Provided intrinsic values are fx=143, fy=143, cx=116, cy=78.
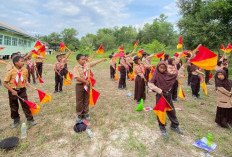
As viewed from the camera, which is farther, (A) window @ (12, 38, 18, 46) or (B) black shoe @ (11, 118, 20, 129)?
(A) window @ (12, 38, 18, 46)

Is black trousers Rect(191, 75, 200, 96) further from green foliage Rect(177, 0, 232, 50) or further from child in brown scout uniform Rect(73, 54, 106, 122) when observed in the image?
green foliage Rect(177, 0, 232, 50)

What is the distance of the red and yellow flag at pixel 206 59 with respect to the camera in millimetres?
3193

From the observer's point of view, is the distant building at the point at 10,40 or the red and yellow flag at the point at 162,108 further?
the distant building at the point at 10,40

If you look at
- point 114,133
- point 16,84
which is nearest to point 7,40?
point 16,84

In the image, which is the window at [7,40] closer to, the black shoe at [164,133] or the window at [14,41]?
the window at [14,41]

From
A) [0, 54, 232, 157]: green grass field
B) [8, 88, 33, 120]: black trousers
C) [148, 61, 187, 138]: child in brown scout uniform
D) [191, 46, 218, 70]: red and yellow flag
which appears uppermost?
[191, 46, 218, 70]: red and yellow flag

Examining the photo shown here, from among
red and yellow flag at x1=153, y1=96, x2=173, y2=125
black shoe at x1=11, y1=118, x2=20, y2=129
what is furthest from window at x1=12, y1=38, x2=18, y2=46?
red and yellow flag at x1=153, y1=96, x2=173, y2=125

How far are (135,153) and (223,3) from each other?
11685 millimetres

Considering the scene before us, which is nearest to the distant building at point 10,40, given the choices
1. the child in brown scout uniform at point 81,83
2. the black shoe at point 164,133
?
the child in brown scout uniform at point 81,83

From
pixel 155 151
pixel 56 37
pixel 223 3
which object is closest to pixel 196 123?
pixel 155 151

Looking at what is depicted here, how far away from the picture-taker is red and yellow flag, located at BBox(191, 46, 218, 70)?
3.19 meters

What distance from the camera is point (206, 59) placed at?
3.28 metres

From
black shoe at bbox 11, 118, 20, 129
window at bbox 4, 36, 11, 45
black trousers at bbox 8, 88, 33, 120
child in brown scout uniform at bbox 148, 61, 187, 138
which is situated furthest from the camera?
window at bbox 4, 36, 11, 45

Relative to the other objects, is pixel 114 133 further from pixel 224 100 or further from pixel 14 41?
pixel 14 41
